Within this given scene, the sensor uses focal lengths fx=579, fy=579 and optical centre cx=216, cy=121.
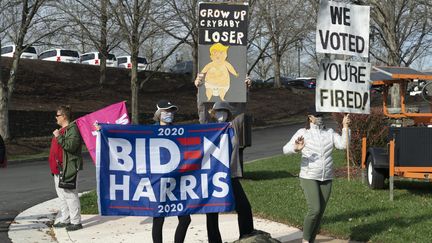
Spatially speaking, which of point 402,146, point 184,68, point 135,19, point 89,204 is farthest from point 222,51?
point 184,68

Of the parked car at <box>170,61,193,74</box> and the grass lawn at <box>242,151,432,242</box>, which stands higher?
the parked car at <box>170,61,193,74</box>

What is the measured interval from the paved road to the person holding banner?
0.96 meters

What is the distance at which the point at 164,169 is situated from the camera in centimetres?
640

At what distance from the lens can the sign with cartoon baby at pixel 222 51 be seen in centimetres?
820

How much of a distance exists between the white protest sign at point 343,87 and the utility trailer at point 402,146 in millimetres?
2686

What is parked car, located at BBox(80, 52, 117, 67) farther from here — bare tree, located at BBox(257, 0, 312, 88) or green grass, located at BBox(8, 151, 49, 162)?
green grass, located at BBox(8, 151, 49, 162)

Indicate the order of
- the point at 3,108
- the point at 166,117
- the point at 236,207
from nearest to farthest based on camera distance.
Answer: the point at 166,117, the point at 236,207, the point at 3,108

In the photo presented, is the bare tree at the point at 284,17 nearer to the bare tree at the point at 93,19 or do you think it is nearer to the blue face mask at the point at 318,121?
the bare tree at the point at 93,19

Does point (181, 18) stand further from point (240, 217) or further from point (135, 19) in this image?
point (240, 217)

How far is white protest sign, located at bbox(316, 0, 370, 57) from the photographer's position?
734cm

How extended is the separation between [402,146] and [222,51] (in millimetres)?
3749

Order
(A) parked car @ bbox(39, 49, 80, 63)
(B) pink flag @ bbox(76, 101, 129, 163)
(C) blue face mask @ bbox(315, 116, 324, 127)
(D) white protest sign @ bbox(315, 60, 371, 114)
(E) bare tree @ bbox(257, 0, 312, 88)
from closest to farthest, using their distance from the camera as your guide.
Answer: (C) blue face mask @ bbox(315, 116, 324, 127) < (D) white protest sign @ bbox(315, 60, 371, 114) < (B) pink flag @ bbox(76, 101, 129, 163) < (E) bare tree @ bbox(257, 0, 312, 88) < (A) parked car @ bbox(39, 49, 80, 63)

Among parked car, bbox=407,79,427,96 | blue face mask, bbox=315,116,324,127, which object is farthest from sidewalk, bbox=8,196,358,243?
parked car, bbox=407,79,427,96

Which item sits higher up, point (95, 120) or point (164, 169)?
point (95, 120)
